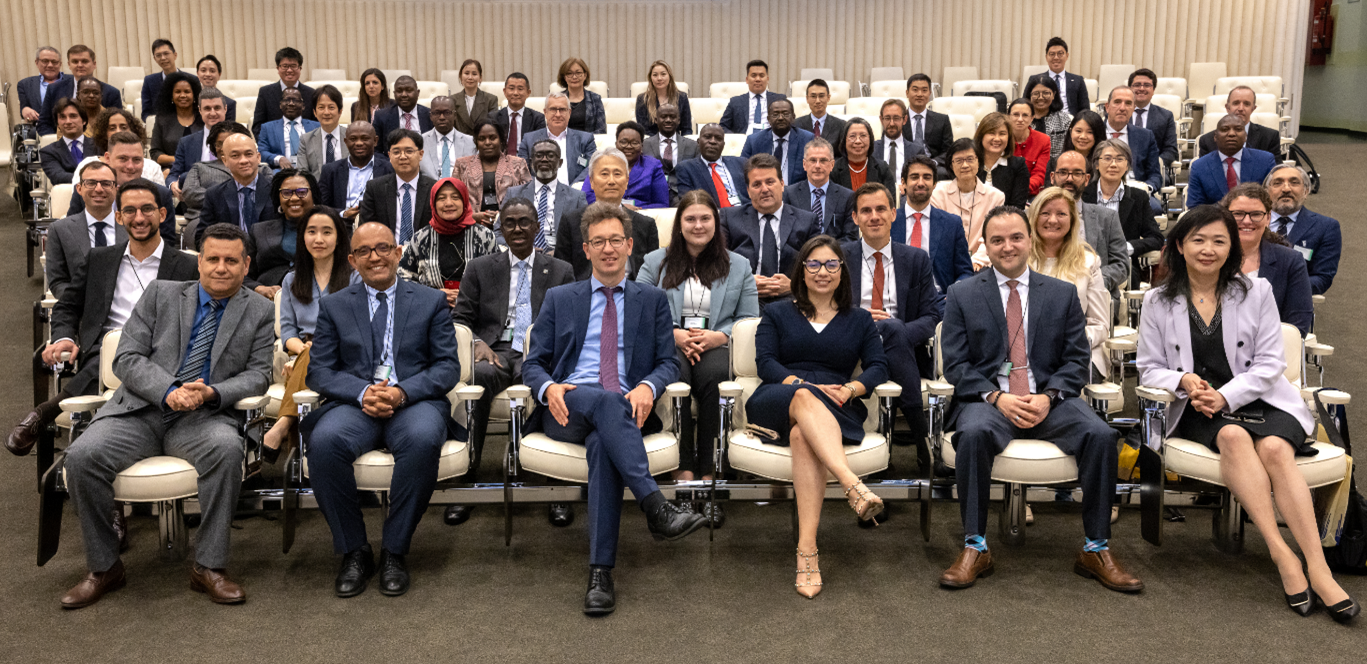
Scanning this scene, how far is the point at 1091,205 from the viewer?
4949mm

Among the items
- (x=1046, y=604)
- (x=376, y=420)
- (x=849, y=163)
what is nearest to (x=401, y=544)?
(x=376, y=420)

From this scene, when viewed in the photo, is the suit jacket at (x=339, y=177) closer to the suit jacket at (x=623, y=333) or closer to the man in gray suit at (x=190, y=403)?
the man in gray suit at (x=190, y=403)

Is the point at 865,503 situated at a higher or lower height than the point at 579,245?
lower

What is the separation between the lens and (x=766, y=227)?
490cm

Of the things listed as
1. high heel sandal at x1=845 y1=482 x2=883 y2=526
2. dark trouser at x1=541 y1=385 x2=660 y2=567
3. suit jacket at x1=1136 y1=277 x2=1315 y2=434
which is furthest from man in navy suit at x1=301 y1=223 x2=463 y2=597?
suit jacket at x1=1136 y1=277 x2=1315 y2=434

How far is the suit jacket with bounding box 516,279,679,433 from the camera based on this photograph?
3.79 meters

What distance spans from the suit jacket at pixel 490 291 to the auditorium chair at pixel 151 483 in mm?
1038

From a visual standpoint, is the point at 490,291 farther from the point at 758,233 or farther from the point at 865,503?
the point at 865,503

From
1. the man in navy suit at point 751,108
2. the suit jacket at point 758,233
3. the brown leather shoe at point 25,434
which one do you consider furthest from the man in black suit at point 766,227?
the man in navy suit at point 751,108

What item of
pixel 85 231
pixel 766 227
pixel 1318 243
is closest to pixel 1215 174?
pixel 1318 243

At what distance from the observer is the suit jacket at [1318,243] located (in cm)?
492

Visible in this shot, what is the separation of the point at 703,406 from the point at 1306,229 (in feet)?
9.71

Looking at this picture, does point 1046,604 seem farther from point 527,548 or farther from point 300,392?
point 300,392

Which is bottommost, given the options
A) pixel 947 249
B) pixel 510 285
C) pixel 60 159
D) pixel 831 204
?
pixel 510 285
